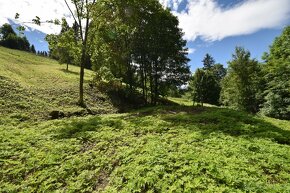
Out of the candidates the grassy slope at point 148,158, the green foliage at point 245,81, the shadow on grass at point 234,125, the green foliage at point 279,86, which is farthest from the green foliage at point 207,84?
the grassy slope at point 148,158

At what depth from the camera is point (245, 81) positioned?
125ft

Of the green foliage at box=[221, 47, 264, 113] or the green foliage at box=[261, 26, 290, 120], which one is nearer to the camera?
the green foliage at box=[261, 26, 290, 120]

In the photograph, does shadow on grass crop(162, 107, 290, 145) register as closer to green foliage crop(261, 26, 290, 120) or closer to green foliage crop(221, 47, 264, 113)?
green foliage crop(261, 26, 290, 120)

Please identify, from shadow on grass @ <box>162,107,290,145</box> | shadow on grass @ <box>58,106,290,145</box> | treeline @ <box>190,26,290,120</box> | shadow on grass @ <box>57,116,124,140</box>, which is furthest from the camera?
treeline @ <box>190,26,290,120</box>

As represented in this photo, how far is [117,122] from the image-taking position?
15172mm

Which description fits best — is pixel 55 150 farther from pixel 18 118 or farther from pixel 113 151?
pixel 18 118

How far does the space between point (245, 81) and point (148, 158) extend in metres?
33.9

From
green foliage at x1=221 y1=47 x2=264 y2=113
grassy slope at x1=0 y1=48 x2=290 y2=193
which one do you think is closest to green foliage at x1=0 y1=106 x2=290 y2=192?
grassy slope at x1=0 y1=48 x2=290 y2=193

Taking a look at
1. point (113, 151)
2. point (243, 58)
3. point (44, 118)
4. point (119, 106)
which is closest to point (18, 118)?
point (44, 118)

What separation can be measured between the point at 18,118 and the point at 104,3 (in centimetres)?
1384

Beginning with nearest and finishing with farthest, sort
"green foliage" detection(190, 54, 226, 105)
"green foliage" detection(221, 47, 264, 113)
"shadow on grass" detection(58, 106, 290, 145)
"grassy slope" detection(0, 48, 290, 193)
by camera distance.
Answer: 1. "grassy slope" detection(0, 48, 290, 193)
2. "shadow on grass" detection(58, 106, 290, 145)
3. "green foliage" detection(221, 47, 264, 113)
4. "green foliage" detection(190, 54, 226, 105)

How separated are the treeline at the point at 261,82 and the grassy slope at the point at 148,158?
1518 centimetres

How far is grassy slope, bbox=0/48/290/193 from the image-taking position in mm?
7340

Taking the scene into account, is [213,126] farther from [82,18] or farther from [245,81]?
[245,81]
